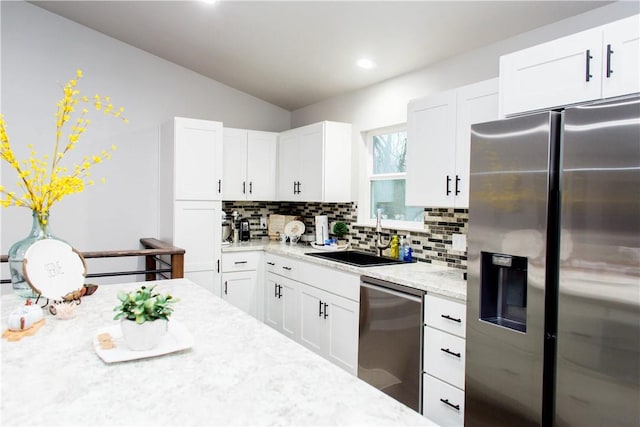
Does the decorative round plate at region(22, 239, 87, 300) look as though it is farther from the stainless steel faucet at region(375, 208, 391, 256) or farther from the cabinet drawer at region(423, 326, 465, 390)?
the stainless steel faucet at region(375, 208, 391, 256)

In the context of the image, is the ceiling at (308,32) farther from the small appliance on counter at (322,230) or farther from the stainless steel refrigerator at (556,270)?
the small appliance on counter at (322,230)

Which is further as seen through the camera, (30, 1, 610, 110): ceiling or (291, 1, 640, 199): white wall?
(30, 1, 610, 110): ceiling

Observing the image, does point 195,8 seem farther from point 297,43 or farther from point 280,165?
point 280,165

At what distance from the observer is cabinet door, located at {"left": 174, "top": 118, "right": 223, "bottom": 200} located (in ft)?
12.4

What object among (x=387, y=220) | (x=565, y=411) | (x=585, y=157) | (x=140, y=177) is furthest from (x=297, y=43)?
(x=565, y=411)

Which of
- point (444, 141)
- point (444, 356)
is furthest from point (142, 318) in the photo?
point (444, 141)

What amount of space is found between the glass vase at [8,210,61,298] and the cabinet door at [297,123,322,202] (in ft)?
8.26

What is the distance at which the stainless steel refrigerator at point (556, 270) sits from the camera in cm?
Result: 147

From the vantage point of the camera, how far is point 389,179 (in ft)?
12.3

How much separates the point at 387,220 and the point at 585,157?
224 cm

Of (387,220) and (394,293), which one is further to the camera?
(387,220)

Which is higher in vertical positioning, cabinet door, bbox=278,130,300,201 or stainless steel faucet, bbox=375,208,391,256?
cabinet door, bbox=278,130,300,201

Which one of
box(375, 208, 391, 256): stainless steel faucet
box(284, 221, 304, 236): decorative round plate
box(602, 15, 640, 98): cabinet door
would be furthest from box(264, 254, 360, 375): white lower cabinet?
box(602, 15, 640, 98): cabinet door

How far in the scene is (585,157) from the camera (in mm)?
1574
